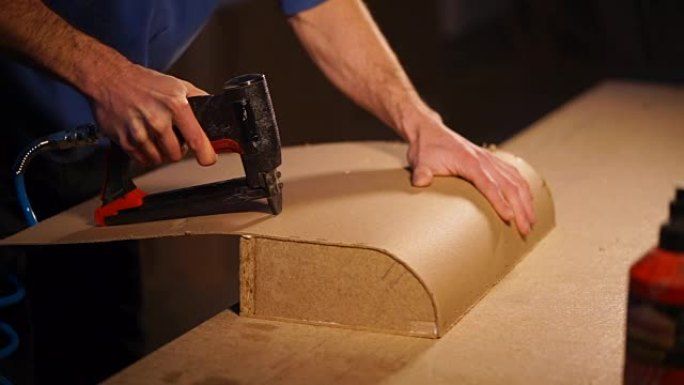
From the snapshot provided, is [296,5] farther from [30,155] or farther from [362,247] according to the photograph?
[362,247]

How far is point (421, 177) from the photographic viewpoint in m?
2.23

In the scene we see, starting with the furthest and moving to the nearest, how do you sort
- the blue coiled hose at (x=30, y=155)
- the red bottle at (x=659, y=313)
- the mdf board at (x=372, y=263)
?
the blue coiled hose at (x=30, y=155), the mdf board at (x=372, y=263), the red bottle at (x=659, y=313)

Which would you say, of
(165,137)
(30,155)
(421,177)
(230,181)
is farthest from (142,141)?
(421,177)

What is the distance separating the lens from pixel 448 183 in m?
2.24

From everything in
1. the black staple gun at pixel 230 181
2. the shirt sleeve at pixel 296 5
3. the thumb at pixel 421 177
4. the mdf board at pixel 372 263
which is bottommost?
the mdf board at pixel 372 263

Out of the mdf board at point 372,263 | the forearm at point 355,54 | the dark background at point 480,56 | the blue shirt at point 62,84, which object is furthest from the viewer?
the dark background at point 480,56

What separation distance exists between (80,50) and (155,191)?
40cm

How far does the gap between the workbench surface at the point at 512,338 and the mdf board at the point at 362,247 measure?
34 mm

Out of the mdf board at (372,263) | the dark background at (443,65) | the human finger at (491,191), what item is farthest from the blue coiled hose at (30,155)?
the dark background at (443,65)

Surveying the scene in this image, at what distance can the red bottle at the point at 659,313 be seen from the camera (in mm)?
1407

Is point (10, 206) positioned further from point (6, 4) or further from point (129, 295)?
point (6, 4)

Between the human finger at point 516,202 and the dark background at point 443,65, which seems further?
the dark background at point 443,65

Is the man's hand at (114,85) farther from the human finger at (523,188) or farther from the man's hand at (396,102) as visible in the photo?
the human finger at (523,188)

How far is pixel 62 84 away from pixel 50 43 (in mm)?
395
